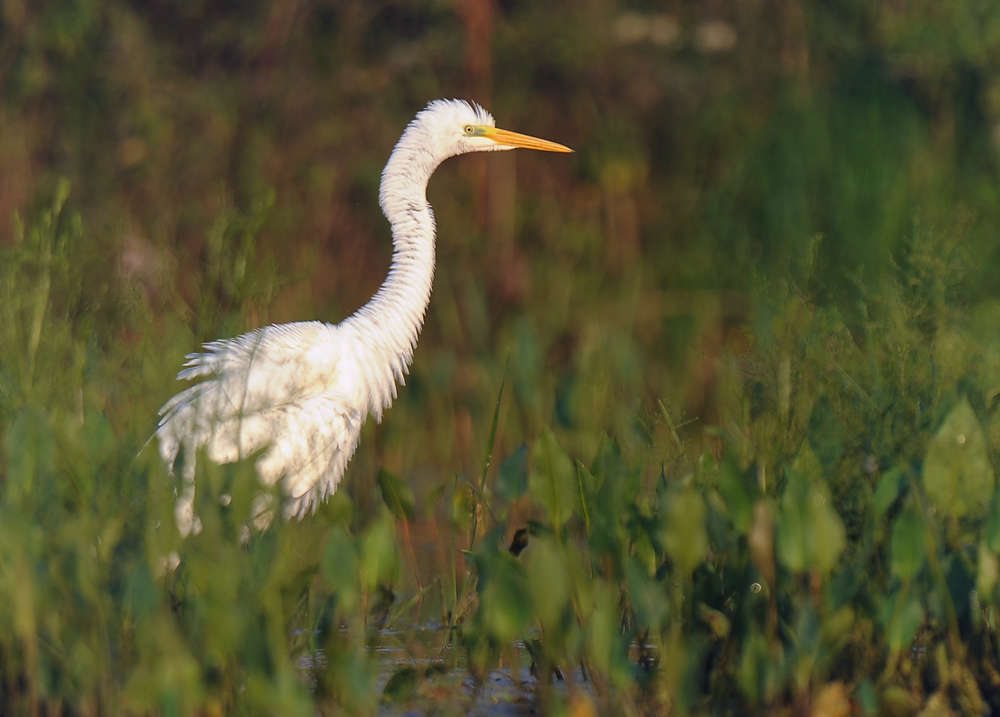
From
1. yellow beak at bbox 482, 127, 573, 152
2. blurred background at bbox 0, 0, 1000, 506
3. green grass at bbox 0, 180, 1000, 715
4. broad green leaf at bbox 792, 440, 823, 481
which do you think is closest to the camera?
green grass at bbox 0, 180, 1000, 715

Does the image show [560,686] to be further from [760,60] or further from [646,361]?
[760,60]

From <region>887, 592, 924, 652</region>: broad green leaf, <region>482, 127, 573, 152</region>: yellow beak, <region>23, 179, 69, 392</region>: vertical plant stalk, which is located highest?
<region>482, 127, 573, 152</region>: yellow beak

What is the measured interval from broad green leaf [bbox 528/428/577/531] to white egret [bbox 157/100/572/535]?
819mm

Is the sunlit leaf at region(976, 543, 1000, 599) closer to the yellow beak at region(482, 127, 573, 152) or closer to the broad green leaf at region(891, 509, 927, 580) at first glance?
the broad green leaf at region(891, 509, 927, 580)

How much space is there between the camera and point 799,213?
6.57 m

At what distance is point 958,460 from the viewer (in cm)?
288

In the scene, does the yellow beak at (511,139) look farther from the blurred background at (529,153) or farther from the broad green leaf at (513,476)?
the broad green leaf at (513,476)

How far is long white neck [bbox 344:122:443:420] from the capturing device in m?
4.52

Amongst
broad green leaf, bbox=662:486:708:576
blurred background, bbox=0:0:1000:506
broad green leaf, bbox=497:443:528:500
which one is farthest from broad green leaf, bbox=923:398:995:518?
blurred background, bbox=0:0:1000:506

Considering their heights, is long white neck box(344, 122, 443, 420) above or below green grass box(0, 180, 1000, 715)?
above

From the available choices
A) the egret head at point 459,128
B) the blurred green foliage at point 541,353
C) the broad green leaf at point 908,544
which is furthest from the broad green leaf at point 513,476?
the egret head at point 459,128

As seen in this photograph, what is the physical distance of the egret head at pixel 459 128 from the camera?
188 inches

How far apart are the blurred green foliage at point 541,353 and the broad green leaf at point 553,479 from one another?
0.01 m

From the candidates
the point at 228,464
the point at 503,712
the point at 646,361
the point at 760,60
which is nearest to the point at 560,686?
the point at 503,712
